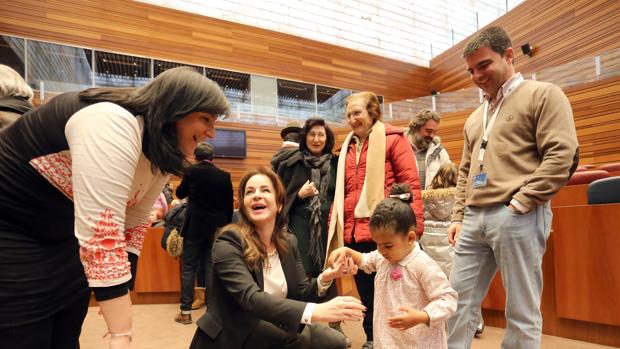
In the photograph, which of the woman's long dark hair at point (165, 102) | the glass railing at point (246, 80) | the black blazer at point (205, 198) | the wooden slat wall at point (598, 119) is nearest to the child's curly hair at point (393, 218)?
the woman's long dark hair at point (165, 102)

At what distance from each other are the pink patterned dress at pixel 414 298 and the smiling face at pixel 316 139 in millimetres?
1233

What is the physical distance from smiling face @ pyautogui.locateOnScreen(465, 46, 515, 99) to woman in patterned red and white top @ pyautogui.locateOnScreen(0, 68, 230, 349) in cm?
115

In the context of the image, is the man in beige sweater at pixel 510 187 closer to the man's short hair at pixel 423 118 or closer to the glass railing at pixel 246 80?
the man's short hair at pixel 423 118

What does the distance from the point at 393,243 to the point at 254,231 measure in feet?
1.78

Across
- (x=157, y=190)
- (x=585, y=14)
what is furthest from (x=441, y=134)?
(x=157, y=190)

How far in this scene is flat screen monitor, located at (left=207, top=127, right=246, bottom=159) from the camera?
805 cm

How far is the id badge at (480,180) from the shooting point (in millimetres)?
1672

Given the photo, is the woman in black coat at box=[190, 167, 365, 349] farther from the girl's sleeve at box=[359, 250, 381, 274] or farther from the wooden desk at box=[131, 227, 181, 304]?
the wooden desk at box=[131, 227, 181, 304]

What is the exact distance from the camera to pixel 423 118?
320 cm

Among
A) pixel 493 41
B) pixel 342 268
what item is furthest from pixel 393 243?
pixel 493 41

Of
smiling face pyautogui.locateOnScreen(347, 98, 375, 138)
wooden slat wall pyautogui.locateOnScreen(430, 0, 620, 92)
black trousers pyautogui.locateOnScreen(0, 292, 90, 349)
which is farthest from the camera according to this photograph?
wooden slat wall pyautogui.locateOnScreen(430, 0, 620, 92)

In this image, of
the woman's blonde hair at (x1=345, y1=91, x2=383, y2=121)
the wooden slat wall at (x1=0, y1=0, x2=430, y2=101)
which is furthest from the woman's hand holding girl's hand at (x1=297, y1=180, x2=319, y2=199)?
the wooden slat wall at (x1=0, y1=0, x2=430, y2=101)

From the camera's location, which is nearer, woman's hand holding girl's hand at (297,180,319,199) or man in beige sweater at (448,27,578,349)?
man in beige sweater at (448,27,578,349)

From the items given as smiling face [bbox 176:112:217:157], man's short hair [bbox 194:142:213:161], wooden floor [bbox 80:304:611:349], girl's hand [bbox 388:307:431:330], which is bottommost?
wooden floor [bbox 80:304:611:349]
